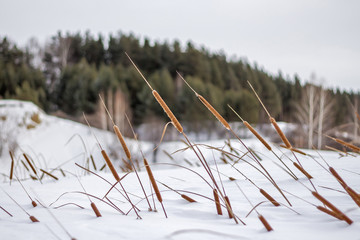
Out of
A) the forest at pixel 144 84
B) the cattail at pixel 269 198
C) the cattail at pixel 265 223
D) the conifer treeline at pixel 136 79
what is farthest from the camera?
the conifer treeline at pixel 136 79

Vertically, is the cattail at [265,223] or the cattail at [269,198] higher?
the cattail at [265,223]

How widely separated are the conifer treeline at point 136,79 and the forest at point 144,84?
77 mm

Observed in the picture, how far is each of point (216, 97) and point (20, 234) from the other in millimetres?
18181

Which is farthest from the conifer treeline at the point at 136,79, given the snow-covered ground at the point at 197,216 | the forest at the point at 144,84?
the snow-covered ground at the point at 197,216

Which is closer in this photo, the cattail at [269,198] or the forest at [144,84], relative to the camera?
the cattail at [269,198]

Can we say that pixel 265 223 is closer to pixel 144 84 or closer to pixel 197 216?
pixel 197 216

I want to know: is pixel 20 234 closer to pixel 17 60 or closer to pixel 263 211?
pixel 263 211

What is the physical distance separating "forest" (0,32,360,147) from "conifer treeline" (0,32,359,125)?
77 mm

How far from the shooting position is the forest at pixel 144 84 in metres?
17.4

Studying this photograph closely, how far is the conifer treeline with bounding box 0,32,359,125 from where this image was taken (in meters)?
18.7

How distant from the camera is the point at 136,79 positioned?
2067 cm

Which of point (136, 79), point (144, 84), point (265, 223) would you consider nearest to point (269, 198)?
point (265, 223)

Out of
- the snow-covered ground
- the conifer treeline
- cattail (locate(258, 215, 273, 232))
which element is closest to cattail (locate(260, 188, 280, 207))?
the snow-covered ground

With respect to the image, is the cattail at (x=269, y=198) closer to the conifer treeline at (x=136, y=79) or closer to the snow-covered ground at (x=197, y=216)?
the snow-covered ground at (x=197, y=216)
